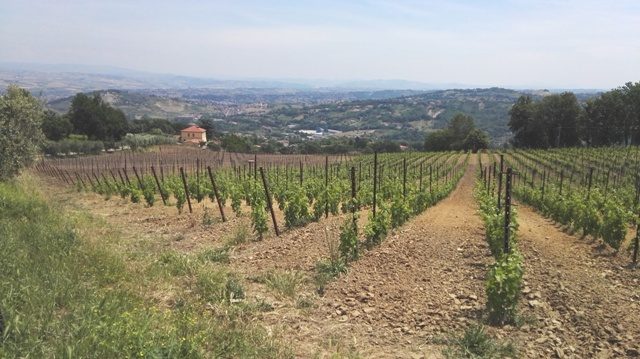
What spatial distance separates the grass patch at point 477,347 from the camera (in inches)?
211

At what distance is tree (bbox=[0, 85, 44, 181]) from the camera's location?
71.5 ft

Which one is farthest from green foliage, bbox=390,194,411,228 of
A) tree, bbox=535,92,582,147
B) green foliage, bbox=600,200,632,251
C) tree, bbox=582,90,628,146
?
tree, bbox=582,90,628,146

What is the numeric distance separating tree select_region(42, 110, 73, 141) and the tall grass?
74.1 m

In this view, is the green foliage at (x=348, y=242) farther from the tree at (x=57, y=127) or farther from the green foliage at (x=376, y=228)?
the tree at (x=57, y=127)

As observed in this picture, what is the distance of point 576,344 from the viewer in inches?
224

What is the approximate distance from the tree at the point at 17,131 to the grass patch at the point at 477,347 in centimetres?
A: 2211

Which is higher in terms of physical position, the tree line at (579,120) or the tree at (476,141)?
the tree line at (579,120)

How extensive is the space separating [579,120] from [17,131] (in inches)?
2929

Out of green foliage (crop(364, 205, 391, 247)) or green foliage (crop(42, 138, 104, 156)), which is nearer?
green foliage (crop(364, 205, 391, 247))

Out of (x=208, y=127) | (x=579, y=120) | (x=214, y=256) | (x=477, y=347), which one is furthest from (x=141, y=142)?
(x=477, y=347)

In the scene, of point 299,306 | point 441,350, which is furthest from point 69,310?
point 441,350

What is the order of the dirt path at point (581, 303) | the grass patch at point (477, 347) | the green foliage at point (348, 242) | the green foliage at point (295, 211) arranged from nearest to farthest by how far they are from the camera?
the grass patch at point (477, 347) < the dirt path at point (581, 303) < the green foliage at point (348, 242) < the green foliage at point (295, 211)

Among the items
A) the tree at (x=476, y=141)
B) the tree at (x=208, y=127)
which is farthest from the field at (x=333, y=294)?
the tree at (x=208, y=127)

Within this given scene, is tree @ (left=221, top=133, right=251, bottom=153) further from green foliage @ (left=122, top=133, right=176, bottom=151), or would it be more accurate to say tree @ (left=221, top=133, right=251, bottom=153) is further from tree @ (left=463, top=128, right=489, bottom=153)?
tree @ (left=463, top=128, right=489, bottom=153)
